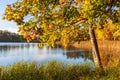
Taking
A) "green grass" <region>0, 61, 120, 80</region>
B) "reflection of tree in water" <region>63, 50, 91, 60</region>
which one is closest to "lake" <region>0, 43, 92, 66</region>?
"reflection of tree in water" <region>63, 50, 91, 60</region>

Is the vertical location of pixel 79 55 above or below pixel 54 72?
above

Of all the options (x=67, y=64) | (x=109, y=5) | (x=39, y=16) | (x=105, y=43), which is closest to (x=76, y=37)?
(x=67, y=64)

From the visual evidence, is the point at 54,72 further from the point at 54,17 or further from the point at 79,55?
the point at 79,55

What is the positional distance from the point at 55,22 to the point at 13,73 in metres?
3.47

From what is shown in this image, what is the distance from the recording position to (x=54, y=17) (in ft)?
47.9

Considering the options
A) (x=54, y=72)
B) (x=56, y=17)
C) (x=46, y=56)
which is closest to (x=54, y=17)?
(x=56, y=17)

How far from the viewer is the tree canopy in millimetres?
13367

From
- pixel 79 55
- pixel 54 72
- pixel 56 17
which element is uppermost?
pixel 56 17

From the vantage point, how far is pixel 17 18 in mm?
14867

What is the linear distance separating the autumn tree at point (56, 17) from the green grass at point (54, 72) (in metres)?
1.03

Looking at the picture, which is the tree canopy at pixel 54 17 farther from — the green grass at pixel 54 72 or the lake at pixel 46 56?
the lake at pixel 46 56

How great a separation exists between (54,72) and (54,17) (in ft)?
10.4

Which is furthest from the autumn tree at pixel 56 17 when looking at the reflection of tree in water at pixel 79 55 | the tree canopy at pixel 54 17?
the reflection of tree in water at pixel 79 55

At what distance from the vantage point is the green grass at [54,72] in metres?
14.5
